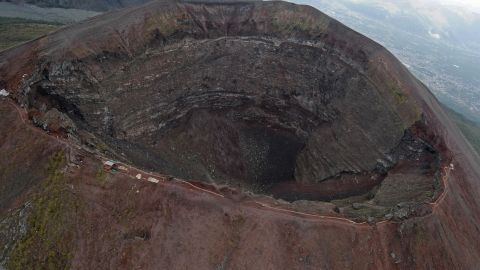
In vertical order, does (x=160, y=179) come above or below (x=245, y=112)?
above

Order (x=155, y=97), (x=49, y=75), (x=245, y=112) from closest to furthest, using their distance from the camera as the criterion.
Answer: (x=49, y=75)
(x=155, y=97)
(x=245, y=112)

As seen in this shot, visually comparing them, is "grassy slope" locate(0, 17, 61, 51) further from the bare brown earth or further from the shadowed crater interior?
the shadowed crater interior

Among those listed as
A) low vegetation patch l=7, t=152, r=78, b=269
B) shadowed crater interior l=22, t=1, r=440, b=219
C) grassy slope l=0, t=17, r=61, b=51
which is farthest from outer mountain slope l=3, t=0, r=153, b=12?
low vegetation patch l=7, t=152, r=78, b=269

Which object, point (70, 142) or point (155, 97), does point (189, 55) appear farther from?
point (70, 142)

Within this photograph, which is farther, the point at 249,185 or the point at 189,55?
the point at 189,55

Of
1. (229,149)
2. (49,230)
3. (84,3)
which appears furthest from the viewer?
(84,3)

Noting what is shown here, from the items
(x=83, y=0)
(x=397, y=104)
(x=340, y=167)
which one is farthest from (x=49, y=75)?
(x=83, y=0)

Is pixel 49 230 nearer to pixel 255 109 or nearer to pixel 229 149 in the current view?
pixel 229 149

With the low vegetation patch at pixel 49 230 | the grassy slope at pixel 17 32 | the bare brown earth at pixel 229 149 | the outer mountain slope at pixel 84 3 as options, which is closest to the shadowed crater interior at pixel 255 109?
the bare brown earth at pixel 229 149

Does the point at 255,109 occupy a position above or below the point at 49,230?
below

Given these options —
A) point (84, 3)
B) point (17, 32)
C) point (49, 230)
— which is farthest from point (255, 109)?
point (84, 3)
